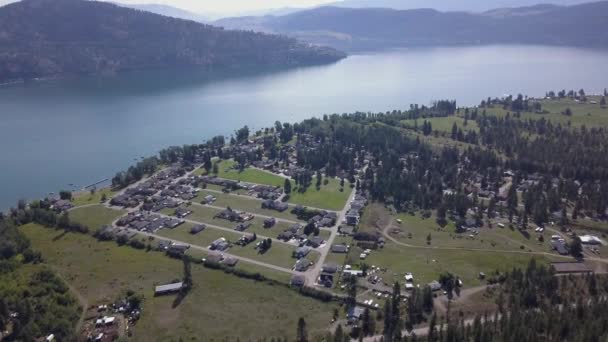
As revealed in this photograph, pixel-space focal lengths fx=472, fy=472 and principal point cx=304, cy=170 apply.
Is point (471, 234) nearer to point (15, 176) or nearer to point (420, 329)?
point (420, 329)

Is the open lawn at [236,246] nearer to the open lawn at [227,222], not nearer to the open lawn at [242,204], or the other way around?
the open lawn at [227,222]

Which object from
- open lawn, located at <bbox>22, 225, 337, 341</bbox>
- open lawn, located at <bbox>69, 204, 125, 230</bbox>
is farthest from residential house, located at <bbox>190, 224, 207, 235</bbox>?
open lawn, located at <bbox>69, 204, 125, 230</bbox>

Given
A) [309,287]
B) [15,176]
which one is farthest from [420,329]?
[15,176]

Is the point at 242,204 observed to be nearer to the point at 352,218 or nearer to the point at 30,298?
the point at 352,218

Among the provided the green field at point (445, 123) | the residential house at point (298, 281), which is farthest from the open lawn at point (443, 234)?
the green field at point (445, 123)

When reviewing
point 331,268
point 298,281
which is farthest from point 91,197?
point 331,268

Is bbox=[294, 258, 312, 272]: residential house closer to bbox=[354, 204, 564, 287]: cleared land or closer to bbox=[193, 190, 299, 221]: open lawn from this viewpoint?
bbox=[354, 204, 564, 287]: cleared land
